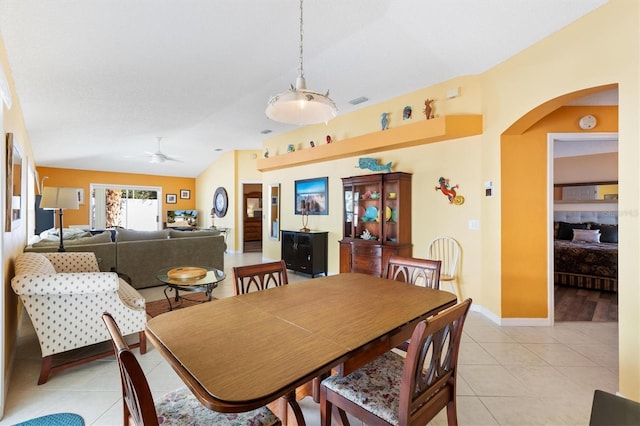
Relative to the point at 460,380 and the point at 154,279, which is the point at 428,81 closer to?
the point at 460,380

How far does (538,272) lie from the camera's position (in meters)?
3.22

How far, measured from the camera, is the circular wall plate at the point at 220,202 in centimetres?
854

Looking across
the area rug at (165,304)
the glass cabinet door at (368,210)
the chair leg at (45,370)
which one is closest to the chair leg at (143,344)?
the chair leg at (45,370)

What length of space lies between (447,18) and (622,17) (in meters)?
1.17

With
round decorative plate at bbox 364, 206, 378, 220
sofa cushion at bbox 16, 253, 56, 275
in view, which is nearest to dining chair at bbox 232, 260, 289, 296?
sofa cushion at bbox 16, 253, 56, 275

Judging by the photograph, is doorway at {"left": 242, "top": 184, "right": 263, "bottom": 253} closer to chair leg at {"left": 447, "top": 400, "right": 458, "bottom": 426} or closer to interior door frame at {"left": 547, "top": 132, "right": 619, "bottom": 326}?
interior door frame at {"left": 547, "top": 132, "right": 619, "bottom": 326}

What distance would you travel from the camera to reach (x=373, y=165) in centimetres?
452

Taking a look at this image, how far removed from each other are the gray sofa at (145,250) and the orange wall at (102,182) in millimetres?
5139

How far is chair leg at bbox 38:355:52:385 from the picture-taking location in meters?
2.13

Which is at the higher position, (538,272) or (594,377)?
(538,272)

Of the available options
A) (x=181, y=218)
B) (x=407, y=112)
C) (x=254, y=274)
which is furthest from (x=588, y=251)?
(x=181, y=218)

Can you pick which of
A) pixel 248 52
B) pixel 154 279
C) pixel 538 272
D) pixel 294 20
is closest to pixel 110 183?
pixel 154 279

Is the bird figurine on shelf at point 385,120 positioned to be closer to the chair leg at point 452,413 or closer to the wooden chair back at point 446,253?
the wooden chair back at point 446,253

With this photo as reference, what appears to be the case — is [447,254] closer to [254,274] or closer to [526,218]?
[526,218]
